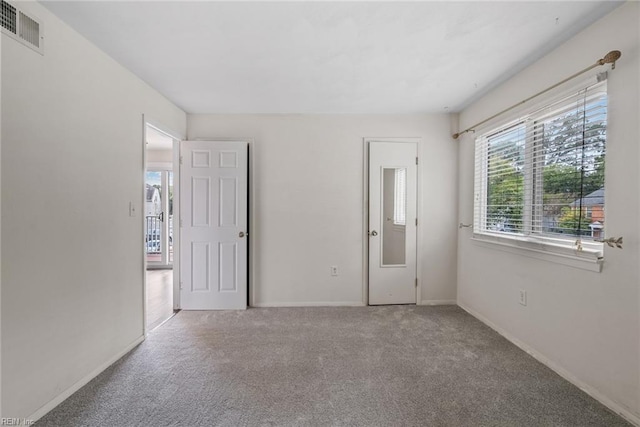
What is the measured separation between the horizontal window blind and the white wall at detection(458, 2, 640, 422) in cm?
13

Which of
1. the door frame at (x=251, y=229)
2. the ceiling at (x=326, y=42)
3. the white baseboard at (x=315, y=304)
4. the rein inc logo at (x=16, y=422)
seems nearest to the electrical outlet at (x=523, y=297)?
the white baseboard at (x=315, y=304)

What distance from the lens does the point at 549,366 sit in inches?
80.2

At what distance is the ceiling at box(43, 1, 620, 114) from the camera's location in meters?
1.58

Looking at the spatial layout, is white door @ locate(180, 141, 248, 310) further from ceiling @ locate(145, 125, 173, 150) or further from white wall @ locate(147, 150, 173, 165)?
white wall @ locate(147, 150, 173, 165)

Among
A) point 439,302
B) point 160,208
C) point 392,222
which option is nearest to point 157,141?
point 160,208

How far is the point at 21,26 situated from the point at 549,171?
358 cm

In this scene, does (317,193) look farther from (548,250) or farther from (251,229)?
(548,250)

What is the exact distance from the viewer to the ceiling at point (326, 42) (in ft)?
5.19

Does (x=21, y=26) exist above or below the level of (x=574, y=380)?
above

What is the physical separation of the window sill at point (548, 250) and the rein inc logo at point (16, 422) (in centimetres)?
349

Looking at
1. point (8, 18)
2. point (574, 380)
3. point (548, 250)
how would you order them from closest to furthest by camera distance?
point (8, 18)
point (574, 380)
point (548, 250)

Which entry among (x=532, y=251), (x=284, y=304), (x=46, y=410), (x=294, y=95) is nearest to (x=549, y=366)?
(x=532, y=251)

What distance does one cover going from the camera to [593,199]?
177 cm

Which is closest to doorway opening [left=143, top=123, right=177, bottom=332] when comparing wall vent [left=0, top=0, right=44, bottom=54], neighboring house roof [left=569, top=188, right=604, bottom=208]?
wall vent [left=0, top=0, right=44, bottom=54]
